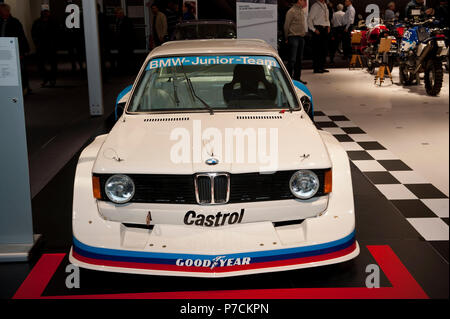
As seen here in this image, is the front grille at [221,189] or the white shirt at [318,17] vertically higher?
the white shirt at [318,17]

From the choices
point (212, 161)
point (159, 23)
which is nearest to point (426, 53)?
point (159, 23)

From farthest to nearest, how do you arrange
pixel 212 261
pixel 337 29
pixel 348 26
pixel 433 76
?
pixel 337 29 < pixel 348 26 < pixel 433 76 < pixel 212 261

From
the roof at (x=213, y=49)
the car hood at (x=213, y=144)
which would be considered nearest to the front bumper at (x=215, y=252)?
the car hood at (x=213, y=144)

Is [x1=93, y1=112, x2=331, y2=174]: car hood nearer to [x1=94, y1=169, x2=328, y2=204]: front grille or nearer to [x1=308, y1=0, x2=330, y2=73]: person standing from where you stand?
[x1=94, y1=169, x2=328, y2=204]: front grille

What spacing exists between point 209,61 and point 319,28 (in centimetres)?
923

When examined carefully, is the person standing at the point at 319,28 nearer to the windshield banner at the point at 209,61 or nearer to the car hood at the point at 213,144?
the windshield banner at the point at 209,61

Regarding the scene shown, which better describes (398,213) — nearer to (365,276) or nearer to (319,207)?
(365,276)

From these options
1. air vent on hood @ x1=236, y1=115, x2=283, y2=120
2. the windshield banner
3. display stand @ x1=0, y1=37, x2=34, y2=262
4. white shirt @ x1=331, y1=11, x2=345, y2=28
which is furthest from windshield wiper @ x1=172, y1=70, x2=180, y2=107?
white shirt @ x1=331, y1=11, x2=345, y2=28

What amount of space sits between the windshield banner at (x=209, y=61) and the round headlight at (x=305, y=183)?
49.4 inches

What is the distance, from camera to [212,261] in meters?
2.52

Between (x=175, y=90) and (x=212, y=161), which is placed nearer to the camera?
(x=212, y=161)

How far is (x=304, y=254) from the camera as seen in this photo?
8.43 feet

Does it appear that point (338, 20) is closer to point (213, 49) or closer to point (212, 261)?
point (213, 49)

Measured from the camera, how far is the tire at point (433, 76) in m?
8.00
